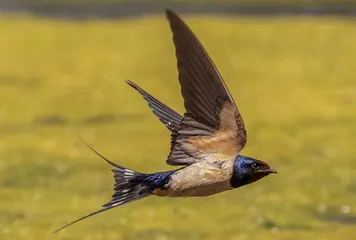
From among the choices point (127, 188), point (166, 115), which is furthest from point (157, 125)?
point (127, 188)

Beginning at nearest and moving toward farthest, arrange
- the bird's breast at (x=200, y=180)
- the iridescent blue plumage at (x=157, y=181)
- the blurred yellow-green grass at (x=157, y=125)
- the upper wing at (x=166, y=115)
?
the bird's breast at (x=200, y=180) → the iridescent blue plumage at (x=157, y=181) → the upper wing at (x=166, y=115) → the blurred yellow-green grass at (x=157, y=125)

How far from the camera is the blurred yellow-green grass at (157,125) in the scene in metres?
5.98

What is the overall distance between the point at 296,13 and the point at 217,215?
29.5 feet

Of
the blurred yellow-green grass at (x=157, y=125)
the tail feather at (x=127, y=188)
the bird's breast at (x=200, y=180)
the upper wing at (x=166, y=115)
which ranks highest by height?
the upper wing at (x=166, y=115)

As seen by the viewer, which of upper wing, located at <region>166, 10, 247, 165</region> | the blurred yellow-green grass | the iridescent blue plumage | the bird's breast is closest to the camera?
upper wing, located at <region>166, 10, 247, 165</region>

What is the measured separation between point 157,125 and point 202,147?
4.24 meters

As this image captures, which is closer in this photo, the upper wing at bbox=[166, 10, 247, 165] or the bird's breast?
the upper wing at bbox=[166, 10, 247, 165]

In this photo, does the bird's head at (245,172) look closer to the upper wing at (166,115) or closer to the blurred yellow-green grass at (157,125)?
the upper wing at (166,115)

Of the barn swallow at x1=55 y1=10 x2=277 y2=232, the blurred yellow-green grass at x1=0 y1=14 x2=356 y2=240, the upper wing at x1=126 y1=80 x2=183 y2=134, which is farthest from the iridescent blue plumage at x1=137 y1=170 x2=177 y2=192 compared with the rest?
the blurred yellow-green grass at x1=0 y1=14 x2=356 y2=240

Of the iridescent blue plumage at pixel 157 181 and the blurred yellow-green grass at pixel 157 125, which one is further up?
the iridescent blue plumage at pixel 157 181

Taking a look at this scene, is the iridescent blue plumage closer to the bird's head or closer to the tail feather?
the tail feather

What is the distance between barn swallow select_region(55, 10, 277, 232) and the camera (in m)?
3.70

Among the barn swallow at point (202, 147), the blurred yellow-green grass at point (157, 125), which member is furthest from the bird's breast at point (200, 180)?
the blurred yellow-green grass at point (157, 125)

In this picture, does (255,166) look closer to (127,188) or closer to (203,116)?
(203,116)
